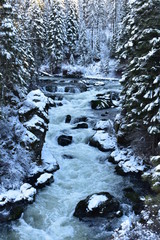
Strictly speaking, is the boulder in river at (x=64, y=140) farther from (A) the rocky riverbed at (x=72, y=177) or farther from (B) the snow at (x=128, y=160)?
(B) the snow at (x=128, y=160)

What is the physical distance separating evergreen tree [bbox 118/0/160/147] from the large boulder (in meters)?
4.27

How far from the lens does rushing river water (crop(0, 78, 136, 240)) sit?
11.0 metres

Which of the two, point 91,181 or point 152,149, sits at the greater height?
point 152,149

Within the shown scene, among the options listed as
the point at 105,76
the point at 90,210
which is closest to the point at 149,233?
the point at 90,210

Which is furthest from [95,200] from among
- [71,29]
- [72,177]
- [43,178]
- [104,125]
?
[71,29]

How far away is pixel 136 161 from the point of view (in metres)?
16.4

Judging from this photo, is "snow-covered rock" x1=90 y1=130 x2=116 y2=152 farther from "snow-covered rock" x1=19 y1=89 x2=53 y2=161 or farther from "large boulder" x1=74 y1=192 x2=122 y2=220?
"large boulder" x1=74 y1=192 x2=122 y2=220

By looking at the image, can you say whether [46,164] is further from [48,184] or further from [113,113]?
[113,113]

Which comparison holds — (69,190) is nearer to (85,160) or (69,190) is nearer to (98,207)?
(98,207)

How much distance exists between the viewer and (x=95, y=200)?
1213 centimetres

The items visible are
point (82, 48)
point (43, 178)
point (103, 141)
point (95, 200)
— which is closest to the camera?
point (95, 200)

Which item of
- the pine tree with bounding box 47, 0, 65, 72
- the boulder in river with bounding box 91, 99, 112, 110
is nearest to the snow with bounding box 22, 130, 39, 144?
the boulder in river with bounding box 91, 99, 112, 110

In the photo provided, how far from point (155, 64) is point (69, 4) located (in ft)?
172

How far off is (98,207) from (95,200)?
1.28ft
